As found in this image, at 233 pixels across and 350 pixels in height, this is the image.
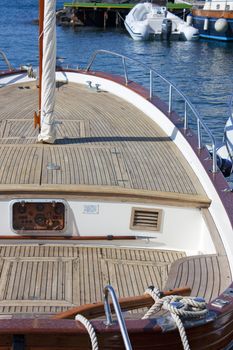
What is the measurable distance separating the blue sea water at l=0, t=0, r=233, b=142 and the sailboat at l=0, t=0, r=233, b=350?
1118cm

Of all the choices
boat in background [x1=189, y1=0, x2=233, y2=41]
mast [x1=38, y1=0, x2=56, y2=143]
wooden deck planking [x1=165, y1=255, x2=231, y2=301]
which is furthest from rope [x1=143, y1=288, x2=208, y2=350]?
boat in background [x1=189, y1=0, x2=233, y2=41]

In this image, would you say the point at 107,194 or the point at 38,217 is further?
the point at 38,217

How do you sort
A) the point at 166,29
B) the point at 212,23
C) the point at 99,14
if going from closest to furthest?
the point at 166,29 → the point at 212,23 → the point at 99,14

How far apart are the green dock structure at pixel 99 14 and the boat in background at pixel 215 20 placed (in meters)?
6.04

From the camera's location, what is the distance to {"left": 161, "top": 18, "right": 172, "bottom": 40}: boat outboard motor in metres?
39.1

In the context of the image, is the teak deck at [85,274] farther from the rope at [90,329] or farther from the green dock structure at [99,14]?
the green dock structure at [99,14]

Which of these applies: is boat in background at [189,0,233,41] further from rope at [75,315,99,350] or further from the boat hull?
rope at [75,315,99,350]

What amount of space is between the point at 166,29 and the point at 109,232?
35.0 meters

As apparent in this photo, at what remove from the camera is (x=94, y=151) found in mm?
6863

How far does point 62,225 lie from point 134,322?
2.75 metres

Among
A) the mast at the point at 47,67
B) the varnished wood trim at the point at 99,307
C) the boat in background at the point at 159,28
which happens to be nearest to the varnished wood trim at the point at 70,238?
the mast at the point at 47,67

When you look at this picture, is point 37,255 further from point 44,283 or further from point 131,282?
point 131,282

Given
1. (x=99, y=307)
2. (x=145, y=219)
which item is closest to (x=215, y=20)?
(x=145, y=219)

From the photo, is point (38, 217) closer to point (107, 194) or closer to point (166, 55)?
point (107, 194)
